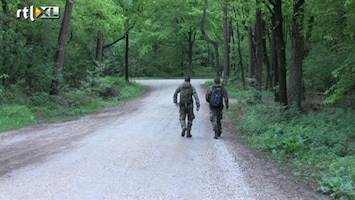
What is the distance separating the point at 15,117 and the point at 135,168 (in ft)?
35.4

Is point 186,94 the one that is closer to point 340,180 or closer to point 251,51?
point 340,180

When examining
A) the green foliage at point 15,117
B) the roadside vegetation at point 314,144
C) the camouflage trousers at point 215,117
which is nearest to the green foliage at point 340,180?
the roadside vegetation at point 314,144

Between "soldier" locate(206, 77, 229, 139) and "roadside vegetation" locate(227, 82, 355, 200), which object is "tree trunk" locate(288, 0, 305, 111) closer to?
"roadside vegetation" locate(227, 82, 355, 200)

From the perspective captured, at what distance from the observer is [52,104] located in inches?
880

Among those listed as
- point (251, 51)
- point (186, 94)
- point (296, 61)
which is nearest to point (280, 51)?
point (296, 61)

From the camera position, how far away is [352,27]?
1402 centimetres

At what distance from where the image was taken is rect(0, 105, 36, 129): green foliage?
16.9 metres

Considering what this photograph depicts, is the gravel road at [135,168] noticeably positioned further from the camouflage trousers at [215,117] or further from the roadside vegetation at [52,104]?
the roadside vegetation at [52,104]

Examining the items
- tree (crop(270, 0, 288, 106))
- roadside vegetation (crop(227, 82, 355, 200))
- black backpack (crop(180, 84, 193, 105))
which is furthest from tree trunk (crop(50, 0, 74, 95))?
tree (crop(270, 0, 288, 106))

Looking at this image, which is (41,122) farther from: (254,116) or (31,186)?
(31,186)

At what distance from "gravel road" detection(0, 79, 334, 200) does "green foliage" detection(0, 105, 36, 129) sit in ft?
7.26

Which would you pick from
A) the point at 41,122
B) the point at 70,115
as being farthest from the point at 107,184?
the point at 70,115

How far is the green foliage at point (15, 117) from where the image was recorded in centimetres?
1689

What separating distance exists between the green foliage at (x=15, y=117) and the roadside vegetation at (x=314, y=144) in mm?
8754
